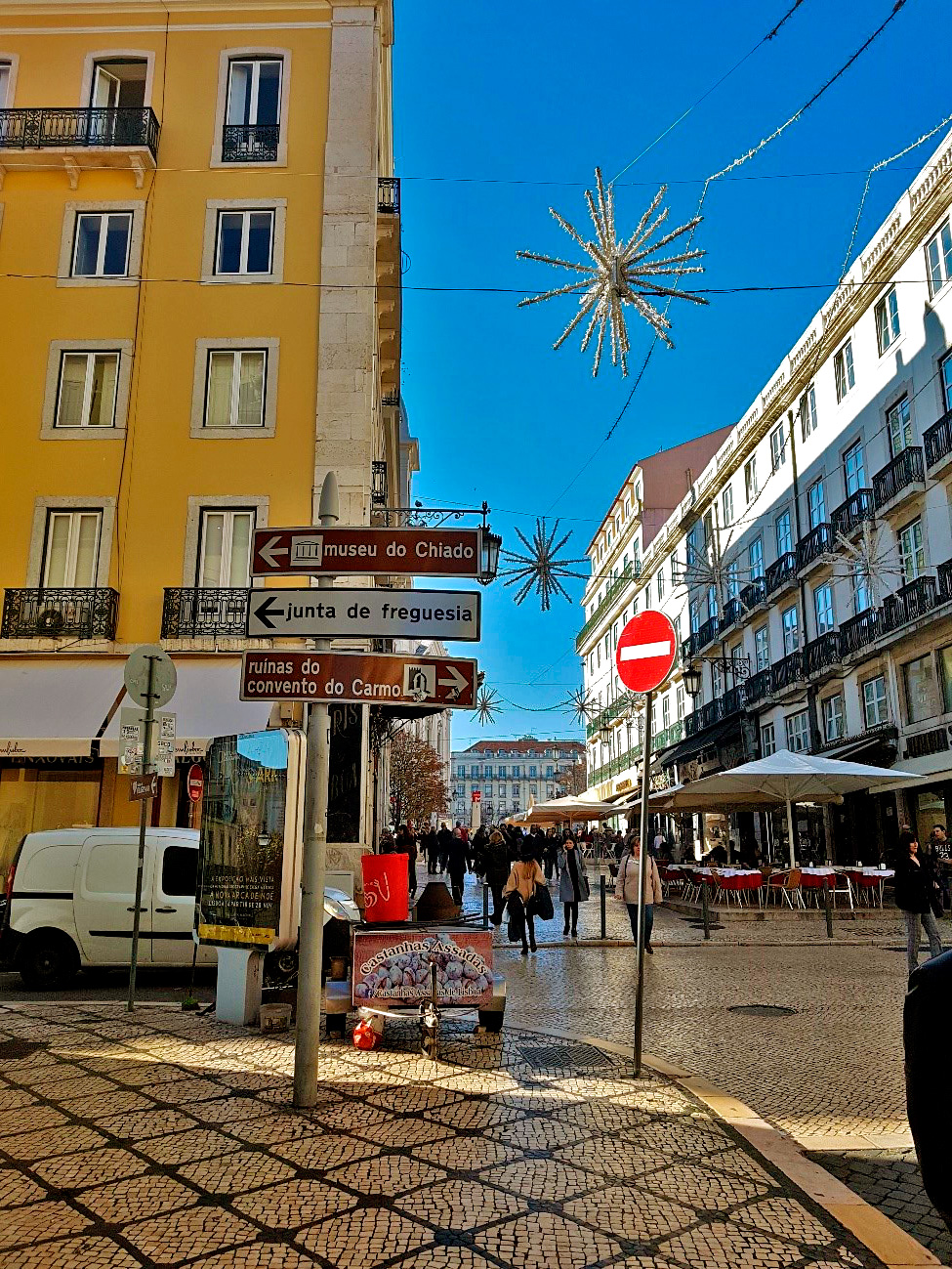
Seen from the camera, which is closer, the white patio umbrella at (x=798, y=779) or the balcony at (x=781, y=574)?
the white patio umbrella at (x=798, y=779)

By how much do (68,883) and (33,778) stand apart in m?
7.64

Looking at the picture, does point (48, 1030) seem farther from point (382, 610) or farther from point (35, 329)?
point (35, 329)

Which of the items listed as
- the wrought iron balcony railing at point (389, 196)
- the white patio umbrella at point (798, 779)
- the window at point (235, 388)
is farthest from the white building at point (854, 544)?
the window at point (235, 388)

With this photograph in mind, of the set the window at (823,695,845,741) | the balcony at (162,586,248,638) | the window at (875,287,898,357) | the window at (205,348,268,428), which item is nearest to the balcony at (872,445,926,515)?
the window at (875,287,898,357)

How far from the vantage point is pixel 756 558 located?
119ft

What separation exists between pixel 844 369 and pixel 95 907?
25766 mm

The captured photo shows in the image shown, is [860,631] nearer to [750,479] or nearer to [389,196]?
[750,479]

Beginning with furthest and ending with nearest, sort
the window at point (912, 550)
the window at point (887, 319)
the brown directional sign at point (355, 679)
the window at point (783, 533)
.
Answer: the window at point (783, 533)
the window at point (887, 319)
the window at point (912, 550)
the brown directional sign at point (355, 679)

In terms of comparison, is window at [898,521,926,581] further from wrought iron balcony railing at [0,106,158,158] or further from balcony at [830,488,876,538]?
wrought iron balcony railing at [0,106,158,158]

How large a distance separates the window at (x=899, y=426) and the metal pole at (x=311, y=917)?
22418 millimetres

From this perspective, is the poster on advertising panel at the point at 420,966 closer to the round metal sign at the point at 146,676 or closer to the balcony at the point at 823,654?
the round metal sign at the point at 146,676

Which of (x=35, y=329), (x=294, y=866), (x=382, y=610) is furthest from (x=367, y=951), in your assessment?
(x=35, y=329)

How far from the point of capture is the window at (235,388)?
1909 cm

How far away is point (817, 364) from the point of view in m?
30.5
